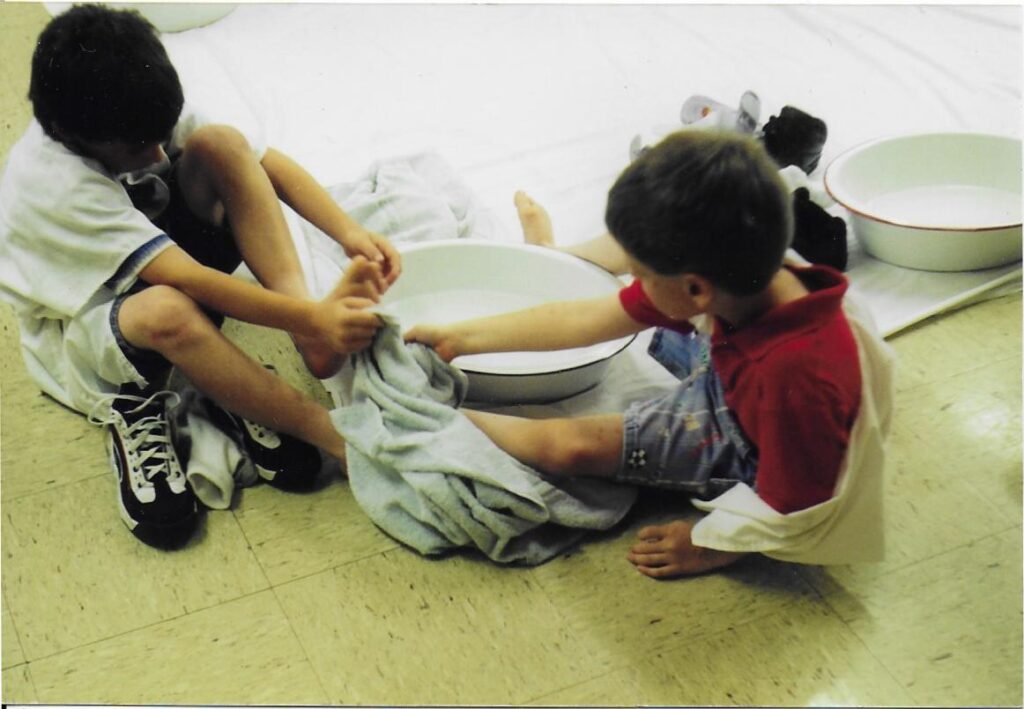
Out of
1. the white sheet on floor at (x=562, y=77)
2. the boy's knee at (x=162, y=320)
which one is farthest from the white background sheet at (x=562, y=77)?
the boy's knee at (x=162, y=320)

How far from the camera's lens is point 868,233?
54.2 inches

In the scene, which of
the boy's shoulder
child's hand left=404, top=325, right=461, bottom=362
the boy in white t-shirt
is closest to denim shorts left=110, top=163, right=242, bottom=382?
the boy in white t-shirt

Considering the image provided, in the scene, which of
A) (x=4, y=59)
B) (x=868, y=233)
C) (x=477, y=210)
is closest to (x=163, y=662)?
(x=477, y=210)

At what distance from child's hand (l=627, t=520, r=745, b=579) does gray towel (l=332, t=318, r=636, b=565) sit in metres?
0.06

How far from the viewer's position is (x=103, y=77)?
38.5 inches

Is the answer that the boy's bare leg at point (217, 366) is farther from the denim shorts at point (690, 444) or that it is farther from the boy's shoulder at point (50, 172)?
the denim shorts at point (690, 444)

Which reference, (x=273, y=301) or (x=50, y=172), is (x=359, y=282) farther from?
(x=50, y=172)

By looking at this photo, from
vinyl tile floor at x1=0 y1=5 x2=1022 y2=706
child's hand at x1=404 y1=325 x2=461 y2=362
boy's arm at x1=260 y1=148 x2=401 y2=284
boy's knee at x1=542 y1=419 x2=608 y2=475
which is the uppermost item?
boy's arm at x1=260 y1=148 x2=401 y2=284

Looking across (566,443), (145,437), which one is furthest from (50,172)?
(566,443)

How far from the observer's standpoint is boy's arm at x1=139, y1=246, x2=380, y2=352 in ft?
3.48

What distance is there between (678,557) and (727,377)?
A: 7.1 inches

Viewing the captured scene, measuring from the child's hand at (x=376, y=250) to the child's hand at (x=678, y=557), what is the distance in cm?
41

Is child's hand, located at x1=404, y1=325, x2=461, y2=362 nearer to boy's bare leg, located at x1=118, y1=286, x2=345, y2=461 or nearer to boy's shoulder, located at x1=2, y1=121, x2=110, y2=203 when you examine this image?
boy's bare leg, located at x1=118, y1=286, x2=345, y2=461

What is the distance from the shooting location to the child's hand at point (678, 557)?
1021 mm
